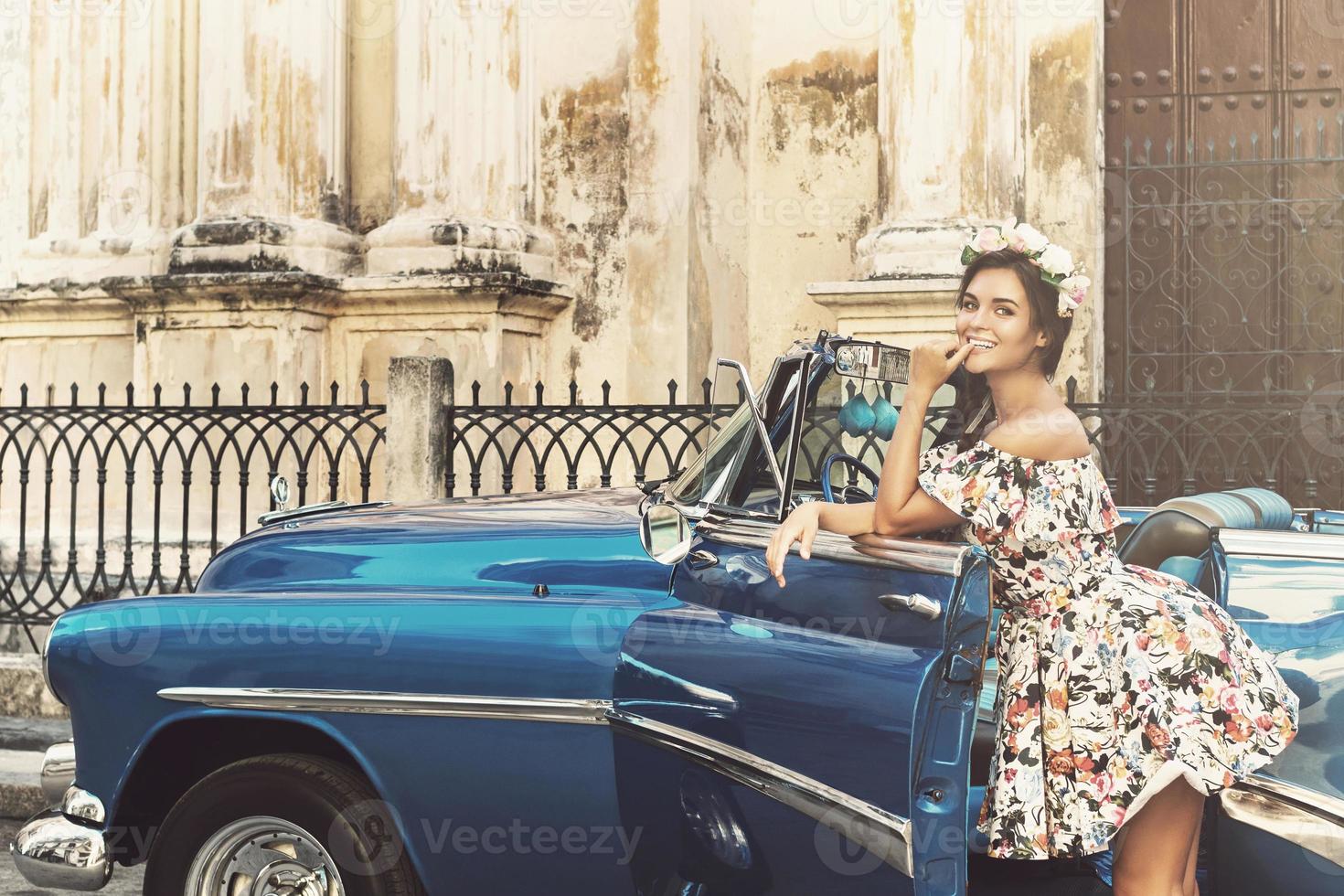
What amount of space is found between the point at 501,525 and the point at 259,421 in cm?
553

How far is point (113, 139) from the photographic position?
950 centimetres

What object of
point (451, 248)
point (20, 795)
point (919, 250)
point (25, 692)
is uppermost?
point (451, 248)

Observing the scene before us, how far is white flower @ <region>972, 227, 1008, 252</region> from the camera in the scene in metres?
2.90

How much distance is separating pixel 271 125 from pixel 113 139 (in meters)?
1.32

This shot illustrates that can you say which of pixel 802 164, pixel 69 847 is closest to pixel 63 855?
pixel 69 847

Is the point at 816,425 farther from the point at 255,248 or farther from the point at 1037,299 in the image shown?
the point at 255,248

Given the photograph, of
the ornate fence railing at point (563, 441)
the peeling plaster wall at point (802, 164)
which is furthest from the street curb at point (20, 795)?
the peeling plaster wall at point (802, 164)

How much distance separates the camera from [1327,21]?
8.77 metres

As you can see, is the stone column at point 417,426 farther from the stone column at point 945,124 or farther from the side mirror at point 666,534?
the side mirror at point 666,534

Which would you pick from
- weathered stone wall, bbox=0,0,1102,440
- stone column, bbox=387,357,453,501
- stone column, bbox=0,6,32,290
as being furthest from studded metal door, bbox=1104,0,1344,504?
stone column, bbox=0,6,32,290

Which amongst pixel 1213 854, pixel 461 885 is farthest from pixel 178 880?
pixel 1213 854

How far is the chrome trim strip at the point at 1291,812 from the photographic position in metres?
2.70

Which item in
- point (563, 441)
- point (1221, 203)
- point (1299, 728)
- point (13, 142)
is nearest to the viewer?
point (1299, 728)

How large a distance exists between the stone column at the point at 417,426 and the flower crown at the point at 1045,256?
4840mm
